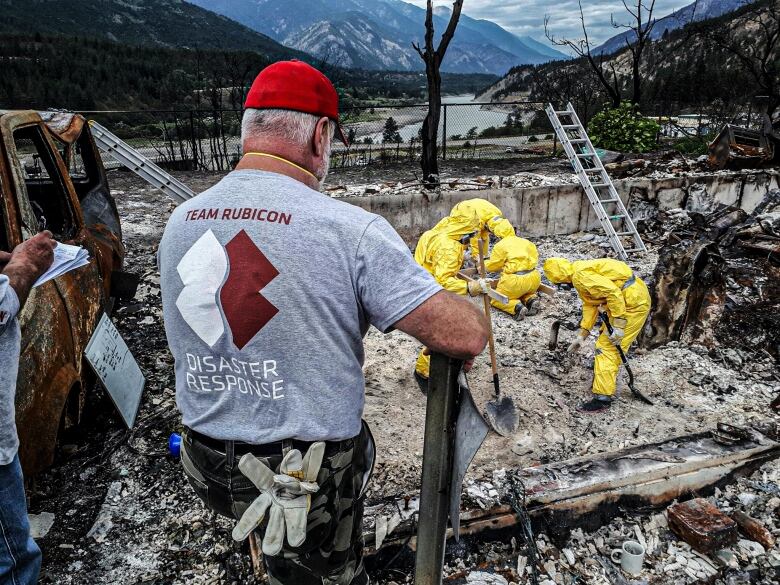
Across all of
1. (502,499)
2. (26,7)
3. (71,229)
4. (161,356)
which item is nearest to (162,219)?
(161,356)

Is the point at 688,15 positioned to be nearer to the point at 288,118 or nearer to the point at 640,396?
the point at 640,396

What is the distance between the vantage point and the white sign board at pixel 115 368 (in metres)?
3.13

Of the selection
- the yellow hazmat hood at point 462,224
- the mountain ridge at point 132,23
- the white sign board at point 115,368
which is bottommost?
the white sign board at point 115,368

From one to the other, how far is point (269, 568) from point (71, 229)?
298 cm

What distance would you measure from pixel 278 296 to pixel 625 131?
42.7 ft

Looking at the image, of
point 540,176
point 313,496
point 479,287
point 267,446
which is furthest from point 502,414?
point 540,176

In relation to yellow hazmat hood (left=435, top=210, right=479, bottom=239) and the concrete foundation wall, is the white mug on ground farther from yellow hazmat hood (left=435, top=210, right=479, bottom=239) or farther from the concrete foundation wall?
the concrete foundation wall

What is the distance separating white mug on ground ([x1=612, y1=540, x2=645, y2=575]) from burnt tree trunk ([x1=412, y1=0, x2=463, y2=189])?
21.6 ft

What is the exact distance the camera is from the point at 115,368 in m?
3.40

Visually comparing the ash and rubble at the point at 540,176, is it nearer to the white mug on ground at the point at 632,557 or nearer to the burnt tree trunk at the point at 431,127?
the burnt tree trunk at the point at 431,127

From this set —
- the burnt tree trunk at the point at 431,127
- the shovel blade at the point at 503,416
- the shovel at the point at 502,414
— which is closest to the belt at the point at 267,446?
the shovel at the point at 502,414

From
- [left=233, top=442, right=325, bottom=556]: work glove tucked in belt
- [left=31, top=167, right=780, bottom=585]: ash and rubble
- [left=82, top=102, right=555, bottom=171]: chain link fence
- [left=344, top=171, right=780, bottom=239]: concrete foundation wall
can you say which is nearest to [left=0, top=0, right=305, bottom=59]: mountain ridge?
[left=82, top=102, right=555, bottom=171]: chain link fence

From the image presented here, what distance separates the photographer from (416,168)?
11.6 m

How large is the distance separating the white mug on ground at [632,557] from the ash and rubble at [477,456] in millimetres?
97
